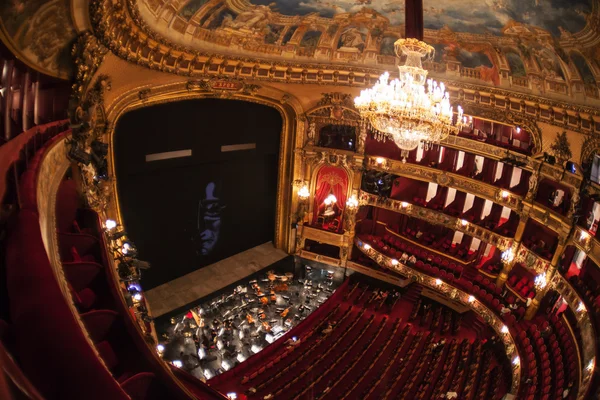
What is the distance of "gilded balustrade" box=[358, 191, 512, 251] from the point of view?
16078 mm

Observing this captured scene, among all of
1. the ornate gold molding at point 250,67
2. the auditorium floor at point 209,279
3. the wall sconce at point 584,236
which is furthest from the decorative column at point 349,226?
the wall sconce at point 584,236

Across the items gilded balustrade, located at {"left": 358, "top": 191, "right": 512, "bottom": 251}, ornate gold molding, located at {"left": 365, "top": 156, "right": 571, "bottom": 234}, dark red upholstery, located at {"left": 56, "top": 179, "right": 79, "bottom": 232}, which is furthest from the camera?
gilded balustrade, located at {"left": 358, "top": 191, "right": 512, "bottom": 251}

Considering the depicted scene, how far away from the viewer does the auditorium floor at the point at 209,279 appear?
1534cm

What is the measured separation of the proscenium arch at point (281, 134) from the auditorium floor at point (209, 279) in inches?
43.3

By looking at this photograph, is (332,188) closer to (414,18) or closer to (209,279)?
(209,279)

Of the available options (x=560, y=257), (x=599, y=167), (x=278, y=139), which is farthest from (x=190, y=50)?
(x=560, y=257)

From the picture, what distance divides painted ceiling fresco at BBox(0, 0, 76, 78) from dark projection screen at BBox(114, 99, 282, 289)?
5949 mm

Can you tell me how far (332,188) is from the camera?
19.1 metres

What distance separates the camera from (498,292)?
16172mm

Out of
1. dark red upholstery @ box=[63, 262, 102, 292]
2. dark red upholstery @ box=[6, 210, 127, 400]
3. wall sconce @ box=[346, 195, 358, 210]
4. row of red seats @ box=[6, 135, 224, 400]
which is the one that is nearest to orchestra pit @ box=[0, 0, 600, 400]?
dark red upholstery @ box=[63, 262, 102, 292]

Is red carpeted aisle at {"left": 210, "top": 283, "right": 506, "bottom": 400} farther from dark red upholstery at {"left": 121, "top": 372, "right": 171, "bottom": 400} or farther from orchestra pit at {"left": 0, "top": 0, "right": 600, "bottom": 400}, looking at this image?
dark red upholstery at {"left": 121, "top": 372, "right": 171, "bottom": 400}

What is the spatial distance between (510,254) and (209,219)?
12.0 metres

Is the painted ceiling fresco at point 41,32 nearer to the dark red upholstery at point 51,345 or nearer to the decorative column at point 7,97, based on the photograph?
the decorative column at point 7,97

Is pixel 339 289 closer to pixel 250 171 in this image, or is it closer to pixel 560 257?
pixel 250 171
